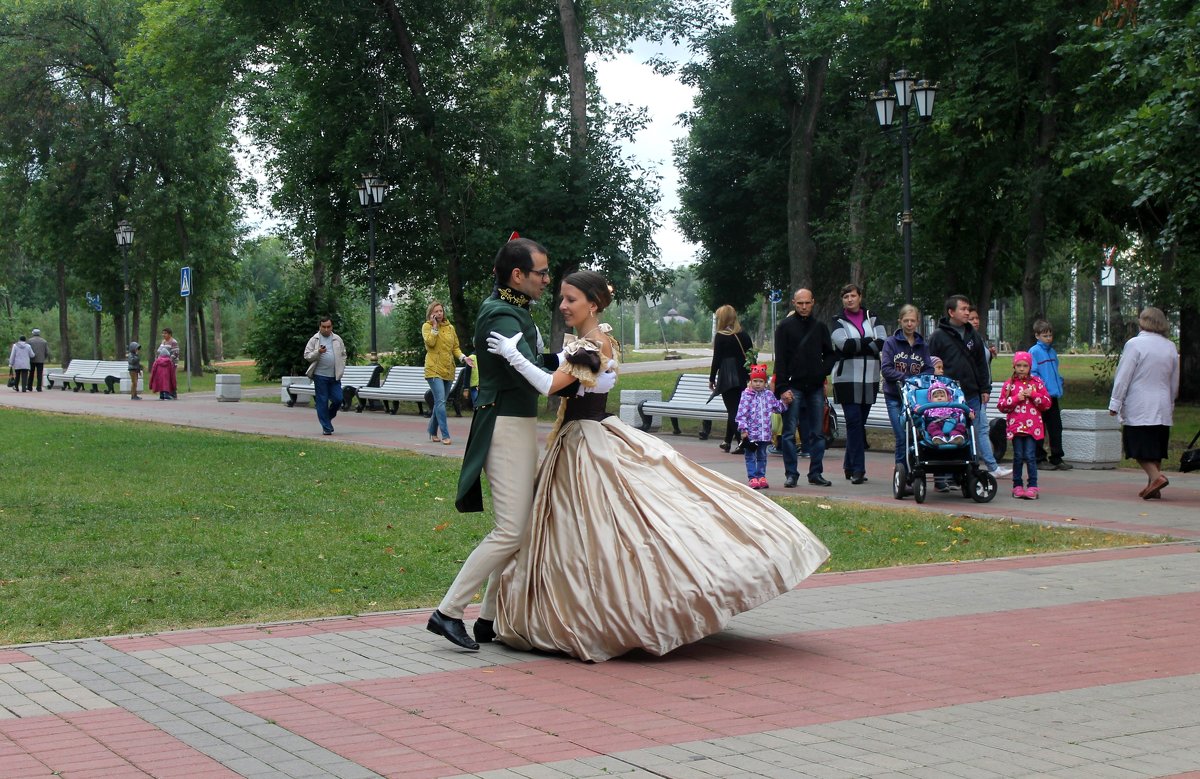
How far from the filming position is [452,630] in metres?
6.64

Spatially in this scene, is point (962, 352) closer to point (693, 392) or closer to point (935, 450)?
point (935, 450)

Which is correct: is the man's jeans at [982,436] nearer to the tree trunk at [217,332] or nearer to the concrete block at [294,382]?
the concrete block at [294,382]

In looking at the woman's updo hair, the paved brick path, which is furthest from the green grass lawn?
the woman's updo hair

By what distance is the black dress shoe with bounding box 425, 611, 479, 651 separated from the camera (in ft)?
21.8

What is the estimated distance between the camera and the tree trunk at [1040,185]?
2409cm

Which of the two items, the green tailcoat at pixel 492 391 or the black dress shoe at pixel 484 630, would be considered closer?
the green tailcoat at pixel 492 391

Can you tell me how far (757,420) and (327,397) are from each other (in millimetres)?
10481

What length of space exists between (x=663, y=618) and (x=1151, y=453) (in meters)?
8.35

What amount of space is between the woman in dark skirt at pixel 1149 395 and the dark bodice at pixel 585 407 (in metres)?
7.78

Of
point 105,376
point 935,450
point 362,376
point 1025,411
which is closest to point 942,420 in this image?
point 935,450

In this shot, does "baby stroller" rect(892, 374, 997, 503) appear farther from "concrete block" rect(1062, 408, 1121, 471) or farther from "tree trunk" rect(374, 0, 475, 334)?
"tree trunk" rect(374, 0, 475, 334)

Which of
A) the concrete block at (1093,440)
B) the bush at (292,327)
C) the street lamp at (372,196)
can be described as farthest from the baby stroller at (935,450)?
the bush at (292,327)

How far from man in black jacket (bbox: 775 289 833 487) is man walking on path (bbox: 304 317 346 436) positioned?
9.29 meters

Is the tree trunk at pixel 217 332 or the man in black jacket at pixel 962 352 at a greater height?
Result: the tree trunk at pixel 217 332
